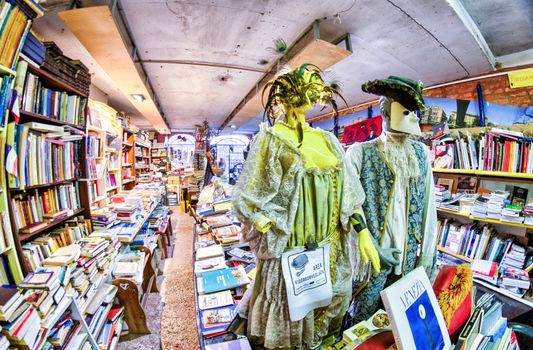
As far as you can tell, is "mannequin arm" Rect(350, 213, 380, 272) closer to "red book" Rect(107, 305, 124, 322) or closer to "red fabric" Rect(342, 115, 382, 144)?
"red book" Rect(107, 305, 124, 322)

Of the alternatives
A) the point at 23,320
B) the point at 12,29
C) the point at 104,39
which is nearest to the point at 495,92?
the point at 104,39

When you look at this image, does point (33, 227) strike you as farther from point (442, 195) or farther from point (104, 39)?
point (442, 195)

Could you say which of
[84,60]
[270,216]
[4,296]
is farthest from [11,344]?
[84,60]

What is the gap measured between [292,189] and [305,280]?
1.34ft

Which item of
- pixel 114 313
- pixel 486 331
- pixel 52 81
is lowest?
pixel 114 313

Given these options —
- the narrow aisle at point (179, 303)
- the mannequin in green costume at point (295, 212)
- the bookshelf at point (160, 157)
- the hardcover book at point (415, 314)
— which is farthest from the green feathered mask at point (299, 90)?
the bookshelf at point (160, 157)

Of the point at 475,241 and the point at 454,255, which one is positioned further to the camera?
the point at 454,255

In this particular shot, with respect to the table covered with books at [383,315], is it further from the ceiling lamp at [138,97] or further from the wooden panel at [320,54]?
the ceiling lamp at [138,97]

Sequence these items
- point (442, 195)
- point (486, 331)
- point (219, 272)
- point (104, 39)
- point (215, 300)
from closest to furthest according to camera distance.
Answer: point (486, 331), point (215, 300), point (219, 272), point (104, 39), point (442, 195)

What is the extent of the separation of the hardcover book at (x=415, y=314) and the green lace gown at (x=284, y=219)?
1.34 ft

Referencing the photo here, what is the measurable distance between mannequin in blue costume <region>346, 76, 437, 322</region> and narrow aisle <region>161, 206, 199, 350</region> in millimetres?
1575

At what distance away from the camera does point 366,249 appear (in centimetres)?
112

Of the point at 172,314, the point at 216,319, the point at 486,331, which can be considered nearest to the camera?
the point at 486,331

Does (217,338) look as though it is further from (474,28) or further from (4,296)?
(474,28)
